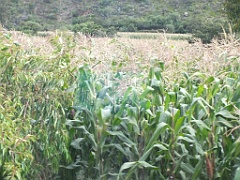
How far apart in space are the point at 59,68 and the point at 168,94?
120 cm

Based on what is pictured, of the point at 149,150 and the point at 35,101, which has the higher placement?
the point at 35,101

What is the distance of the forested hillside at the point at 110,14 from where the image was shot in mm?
16391

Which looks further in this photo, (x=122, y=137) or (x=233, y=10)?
(x=233, y=10)

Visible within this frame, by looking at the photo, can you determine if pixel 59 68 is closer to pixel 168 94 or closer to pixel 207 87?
pixel 168 94

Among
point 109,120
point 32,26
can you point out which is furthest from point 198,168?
point 32,26

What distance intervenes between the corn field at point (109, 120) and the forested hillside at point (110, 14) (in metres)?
10.2

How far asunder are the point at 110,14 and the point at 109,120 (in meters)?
16.3

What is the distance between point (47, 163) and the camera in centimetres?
458

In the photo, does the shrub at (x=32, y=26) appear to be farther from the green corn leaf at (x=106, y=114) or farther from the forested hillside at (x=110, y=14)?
the green corn leaf at (x=106, y=114)

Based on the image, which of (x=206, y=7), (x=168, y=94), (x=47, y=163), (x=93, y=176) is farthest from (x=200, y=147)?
(x=206, y=7)

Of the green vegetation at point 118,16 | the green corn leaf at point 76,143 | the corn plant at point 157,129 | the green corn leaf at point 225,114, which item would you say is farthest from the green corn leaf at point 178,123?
the green vegetation at point 118,16

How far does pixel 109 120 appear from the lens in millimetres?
4496

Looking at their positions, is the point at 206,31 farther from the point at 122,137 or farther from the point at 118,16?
the point at 122,137

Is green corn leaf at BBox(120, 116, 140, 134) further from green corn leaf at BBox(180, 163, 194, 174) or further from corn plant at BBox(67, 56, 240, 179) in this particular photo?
green corn leaf at BBox(180, 163, 194, 174)
